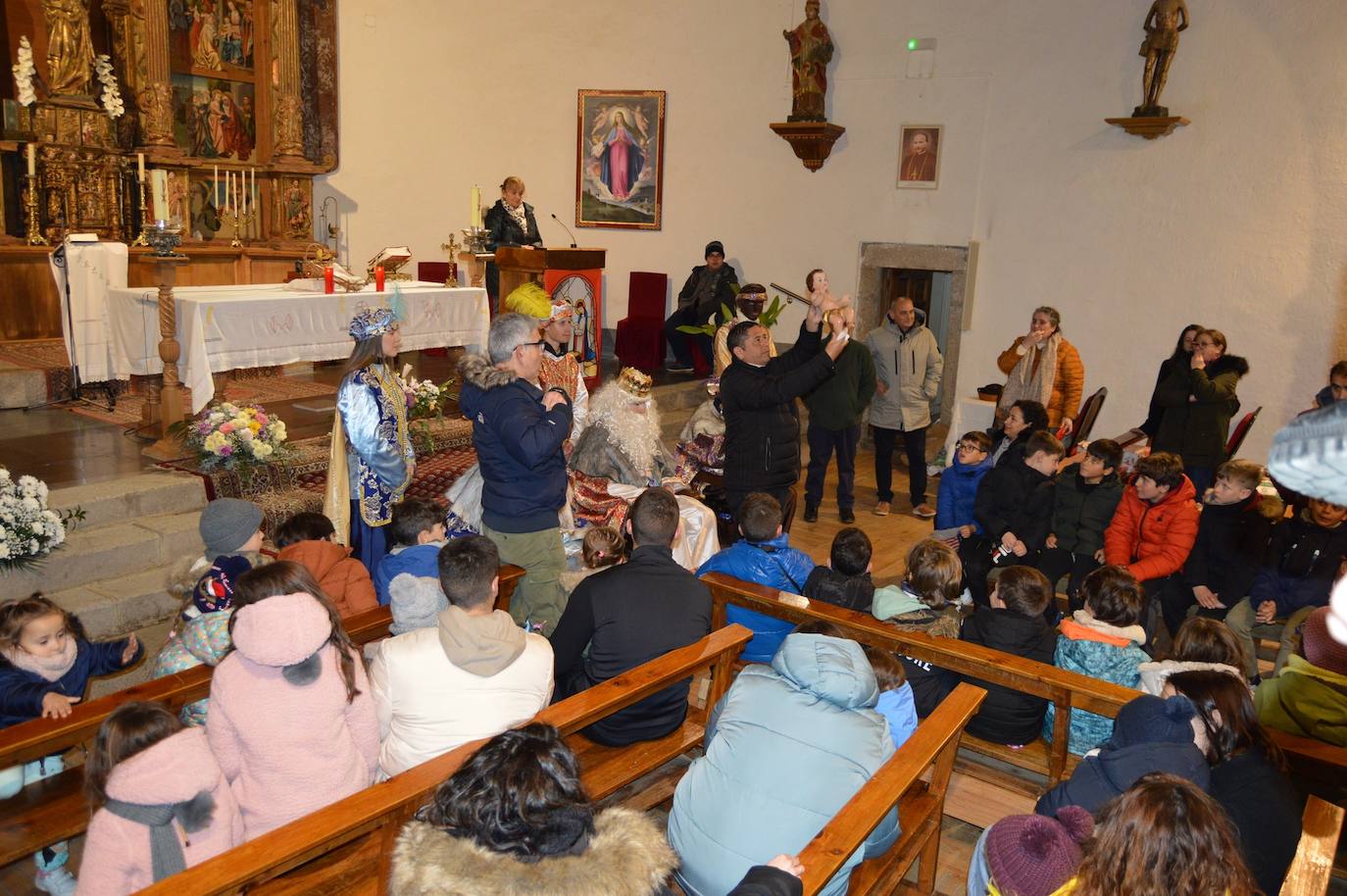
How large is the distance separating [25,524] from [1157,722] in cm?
469

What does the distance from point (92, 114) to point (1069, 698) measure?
953cm

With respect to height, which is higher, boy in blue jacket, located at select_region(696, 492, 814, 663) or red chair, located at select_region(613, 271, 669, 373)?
red chair, located at select_region(613, 271, 669, 373)

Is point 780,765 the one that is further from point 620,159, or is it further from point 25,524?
point 620,159

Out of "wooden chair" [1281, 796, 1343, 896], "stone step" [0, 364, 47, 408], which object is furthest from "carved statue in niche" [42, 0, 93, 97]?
"wooden chair" [1281, 796, 1343, 896]

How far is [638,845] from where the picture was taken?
179 centimetres

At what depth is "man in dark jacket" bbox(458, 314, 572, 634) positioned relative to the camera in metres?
4.04

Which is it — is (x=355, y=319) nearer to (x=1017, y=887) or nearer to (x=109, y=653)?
(x=109, y=653)

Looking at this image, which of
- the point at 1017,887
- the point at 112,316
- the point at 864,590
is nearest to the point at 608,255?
the point at 112,316

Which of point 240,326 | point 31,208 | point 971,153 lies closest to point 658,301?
point 971,153

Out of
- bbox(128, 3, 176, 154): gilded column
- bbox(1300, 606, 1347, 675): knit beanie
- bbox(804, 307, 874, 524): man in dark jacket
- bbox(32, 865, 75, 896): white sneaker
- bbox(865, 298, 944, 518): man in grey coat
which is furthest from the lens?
bbox(128, 3, 176, 154): gilded column

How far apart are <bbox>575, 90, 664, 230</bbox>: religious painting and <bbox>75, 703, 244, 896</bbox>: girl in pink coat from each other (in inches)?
379

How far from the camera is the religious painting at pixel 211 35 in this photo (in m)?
10.0

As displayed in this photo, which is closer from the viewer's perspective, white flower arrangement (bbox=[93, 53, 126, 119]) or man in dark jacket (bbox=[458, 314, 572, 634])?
man in dark jacket (bbox=[458, 314, 572, 634])

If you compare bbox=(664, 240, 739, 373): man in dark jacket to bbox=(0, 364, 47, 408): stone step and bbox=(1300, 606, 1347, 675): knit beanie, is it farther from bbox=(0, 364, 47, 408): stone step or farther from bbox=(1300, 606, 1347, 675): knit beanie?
bbox=(1300, 606, 1347, 675): knit beanie
